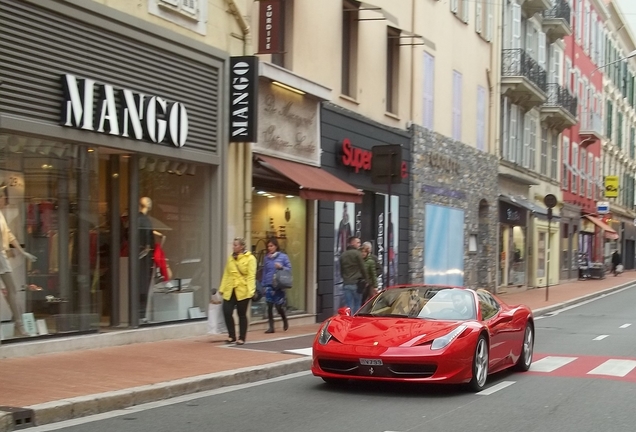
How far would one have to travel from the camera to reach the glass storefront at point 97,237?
12.8m

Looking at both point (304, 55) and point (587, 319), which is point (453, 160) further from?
point (304, 55)

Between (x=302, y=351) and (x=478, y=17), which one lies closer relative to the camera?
(x=302, y=351)

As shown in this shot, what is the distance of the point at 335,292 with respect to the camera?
21.2 m

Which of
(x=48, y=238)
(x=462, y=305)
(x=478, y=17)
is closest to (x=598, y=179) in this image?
(x=478, y=17)

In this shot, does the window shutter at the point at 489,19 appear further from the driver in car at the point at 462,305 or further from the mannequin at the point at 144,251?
the driver in car at the point at 462,305

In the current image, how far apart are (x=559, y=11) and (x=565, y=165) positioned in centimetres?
908

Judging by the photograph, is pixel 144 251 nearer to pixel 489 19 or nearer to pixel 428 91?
pixel 428 91

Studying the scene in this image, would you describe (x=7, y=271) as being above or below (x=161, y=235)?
below

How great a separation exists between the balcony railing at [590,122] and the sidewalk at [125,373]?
4064 cm

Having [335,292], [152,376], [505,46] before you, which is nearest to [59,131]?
[152,376]

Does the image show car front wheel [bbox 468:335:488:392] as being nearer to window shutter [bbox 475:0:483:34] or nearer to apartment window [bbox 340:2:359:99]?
apartment window [bbox 340:2:359:99]

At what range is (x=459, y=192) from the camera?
99.7 ft

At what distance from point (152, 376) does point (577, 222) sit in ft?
142

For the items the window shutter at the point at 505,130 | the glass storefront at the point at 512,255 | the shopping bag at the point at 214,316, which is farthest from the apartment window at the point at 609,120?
the shopping bag at the point at 214,316
